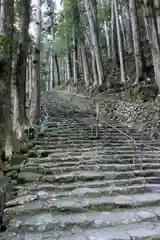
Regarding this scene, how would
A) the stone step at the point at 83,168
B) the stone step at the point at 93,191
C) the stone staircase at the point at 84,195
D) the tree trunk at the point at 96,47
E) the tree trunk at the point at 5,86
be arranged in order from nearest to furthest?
1. the stone staircase at the point at 84,195
2. the stone step at the point at 93,191
3. the stone step at the point at 83,168
4. the tree trunk at the point at 5,86
5. the tree trunk at the point at 96,47

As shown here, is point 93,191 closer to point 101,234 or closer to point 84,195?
point 84,195

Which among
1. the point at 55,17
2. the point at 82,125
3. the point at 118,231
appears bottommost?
the point at 118,231

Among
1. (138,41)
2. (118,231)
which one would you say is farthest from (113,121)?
(118,231)

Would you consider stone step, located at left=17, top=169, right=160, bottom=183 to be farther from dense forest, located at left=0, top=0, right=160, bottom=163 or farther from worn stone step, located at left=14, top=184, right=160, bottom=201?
dense forest, located at left=0, top=0, right=160, bottom=163

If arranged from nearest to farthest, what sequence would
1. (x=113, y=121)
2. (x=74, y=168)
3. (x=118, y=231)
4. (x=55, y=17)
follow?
1. (x=118, y=231)
2. (x=74, y=168)
3. (x=113, y=121)
4. (x=55, y=17)

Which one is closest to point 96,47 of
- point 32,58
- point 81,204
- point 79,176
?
point 32,58

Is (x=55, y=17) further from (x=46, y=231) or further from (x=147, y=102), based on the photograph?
(x=46, y=231)

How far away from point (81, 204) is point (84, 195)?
399 mm

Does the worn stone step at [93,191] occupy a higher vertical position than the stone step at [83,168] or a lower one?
lower

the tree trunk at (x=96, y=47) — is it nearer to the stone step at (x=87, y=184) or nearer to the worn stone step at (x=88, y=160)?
the worn stone step at (x=88, y=160)

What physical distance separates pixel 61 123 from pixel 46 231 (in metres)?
6.75

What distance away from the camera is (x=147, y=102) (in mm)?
10203

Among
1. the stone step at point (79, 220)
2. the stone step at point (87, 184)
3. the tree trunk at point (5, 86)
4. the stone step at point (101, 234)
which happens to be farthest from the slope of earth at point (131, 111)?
the stone step at point (101, 234)

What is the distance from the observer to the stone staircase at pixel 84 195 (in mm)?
3691
